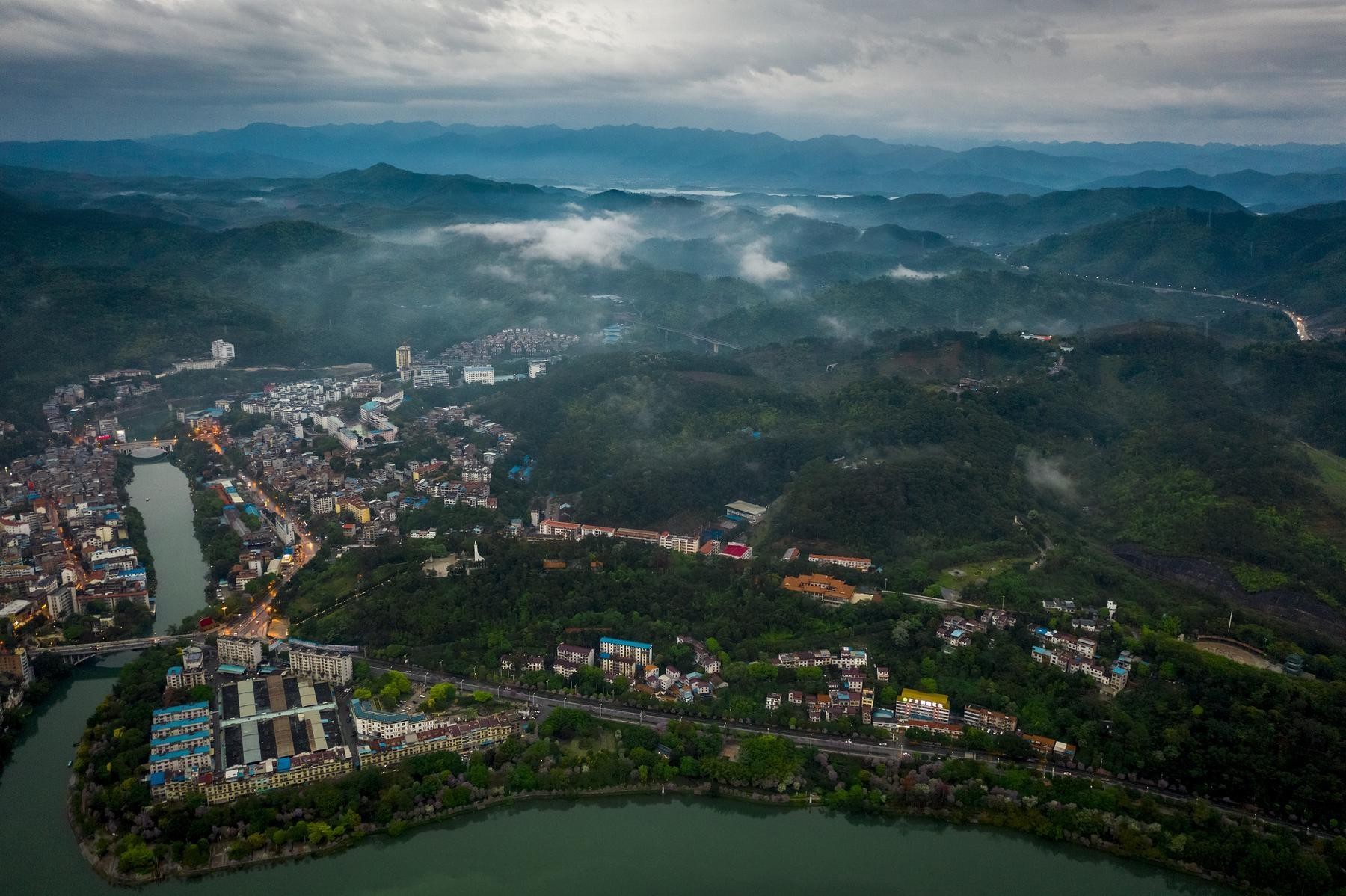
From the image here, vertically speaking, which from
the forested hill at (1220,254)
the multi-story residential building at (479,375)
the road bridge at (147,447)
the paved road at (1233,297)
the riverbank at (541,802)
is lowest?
the road bridge at (147,447)

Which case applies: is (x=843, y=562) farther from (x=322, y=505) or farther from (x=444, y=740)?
(x=322, y=505)

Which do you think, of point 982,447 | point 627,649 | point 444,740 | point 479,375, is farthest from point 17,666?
point 479,375

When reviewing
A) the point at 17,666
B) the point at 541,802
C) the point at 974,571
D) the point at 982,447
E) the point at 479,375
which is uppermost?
the point at 982,447

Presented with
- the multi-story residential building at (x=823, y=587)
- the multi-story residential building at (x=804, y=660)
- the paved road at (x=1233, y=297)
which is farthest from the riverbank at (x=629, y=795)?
the paved road at (x=1233, y=297)

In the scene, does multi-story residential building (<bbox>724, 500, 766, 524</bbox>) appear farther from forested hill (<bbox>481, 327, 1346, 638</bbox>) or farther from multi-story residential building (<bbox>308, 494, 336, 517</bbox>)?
multi-story residential building (<bbox>308, 494, 336, 517</bbox>)

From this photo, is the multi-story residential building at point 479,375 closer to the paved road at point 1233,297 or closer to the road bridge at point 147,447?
the road bridge at point 147,447

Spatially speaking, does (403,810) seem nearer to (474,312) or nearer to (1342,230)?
(474,312)

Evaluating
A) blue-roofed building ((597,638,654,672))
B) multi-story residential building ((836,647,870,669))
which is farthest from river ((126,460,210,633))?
multi-story residential building ((836,647,870,669))
